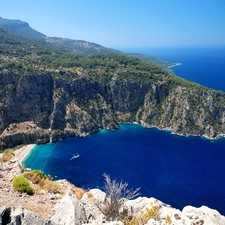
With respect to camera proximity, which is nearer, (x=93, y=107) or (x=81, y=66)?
(x=93, y=107)

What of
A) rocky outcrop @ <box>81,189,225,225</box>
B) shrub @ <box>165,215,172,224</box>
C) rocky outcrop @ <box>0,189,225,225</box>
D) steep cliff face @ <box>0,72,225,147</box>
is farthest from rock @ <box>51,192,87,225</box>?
steep cliff face @ <box>0,72,225,147</box>

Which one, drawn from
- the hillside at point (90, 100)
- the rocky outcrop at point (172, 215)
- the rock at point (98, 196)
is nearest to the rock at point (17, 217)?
the rocky outcrop at point (172, 215)

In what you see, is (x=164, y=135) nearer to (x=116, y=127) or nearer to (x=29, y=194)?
(x=116, y=127)

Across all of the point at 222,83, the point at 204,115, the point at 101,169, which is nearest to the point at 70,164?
the point at 101,169

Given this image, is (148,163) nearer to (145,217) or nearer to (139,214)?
(139,214)

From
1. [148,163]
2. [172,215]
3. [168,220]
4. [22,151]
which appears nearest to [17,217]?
[168,220]

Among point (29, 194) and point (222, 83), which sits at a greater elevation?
point (29, 194)
